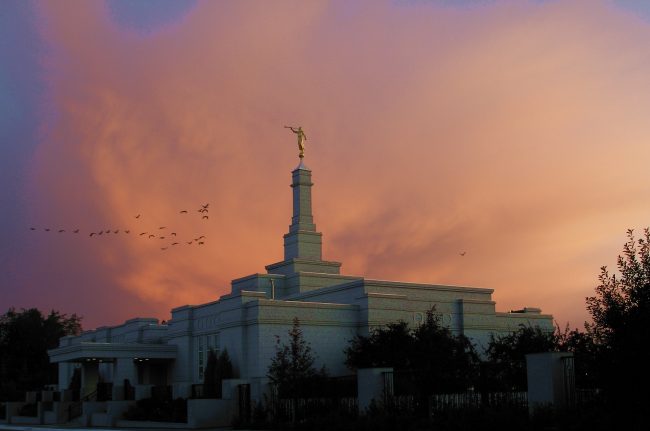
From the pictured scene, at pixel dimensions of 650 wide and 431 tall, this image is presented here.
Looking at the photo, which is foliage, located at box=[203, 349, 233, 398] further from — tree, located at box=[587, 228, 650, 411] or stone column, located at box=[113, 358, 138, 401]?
tree, located at box=[587, 228, 650, 411]

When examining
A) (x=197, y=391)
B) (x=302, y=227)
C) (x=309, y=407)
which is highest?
(x=302, y=227)

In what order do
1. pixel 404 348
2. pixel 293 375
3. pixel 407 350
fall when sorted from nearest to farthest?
pixel 293 375
pixel 407 350
pixel 404 348

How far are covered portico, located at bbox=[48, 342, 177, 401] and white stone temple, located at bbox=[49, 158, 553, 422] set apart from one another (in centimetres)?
6

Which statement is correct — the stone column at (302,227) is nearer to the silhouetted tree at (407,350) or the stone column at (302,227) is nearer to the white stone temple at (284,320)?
the white stone temple at (284,320)

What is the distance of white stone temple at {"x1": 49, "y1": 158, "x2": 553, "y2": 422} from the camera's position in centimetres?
3941

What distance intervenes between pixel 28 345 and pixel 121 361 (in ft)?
114

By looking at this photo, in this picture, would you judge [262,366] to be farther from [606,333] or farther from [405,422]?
[606,333]

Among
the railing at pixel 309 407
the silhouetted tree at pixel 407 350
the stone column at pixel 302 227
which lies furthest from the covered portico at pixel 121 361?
the railing at pixel 309 407

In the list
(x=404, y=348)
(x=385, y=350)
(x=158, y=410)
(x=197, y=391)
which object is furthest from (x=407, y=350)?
(x=158, y=410)

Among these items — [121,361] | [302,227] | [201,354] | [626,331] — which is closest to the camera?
[626,331]

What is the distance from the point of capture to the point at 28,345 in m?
76.4

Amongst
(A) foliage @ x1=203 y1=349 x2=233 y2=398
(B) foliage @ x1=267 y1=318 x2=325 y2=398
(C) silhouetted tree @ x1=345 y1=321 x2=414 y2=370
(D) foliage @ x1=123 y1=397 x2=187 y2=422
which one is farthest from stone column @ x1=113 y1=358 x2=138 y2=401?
(C) silhouetted tree @ x1=345 y1=321 x2=414 y2=370

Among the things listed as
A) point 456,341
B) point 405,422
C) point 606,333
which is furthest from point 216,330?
point 606,333

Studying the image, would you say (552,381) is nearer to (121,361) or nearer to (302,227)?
(121,361)
